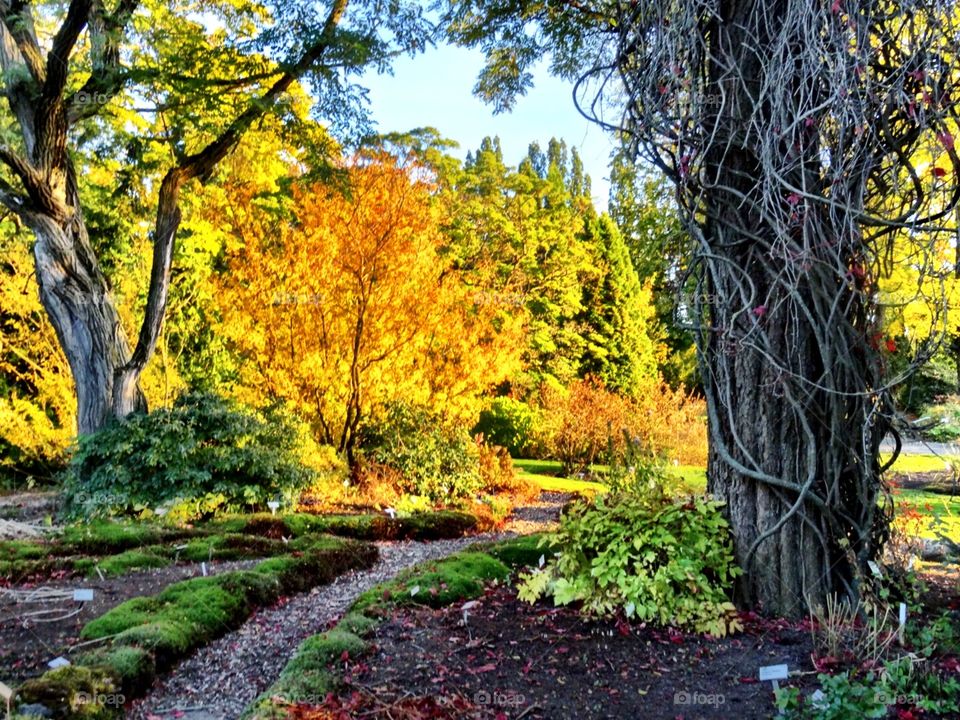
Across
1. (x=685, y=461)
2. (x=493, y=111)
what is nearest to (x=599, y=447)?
(x=685, y=461)

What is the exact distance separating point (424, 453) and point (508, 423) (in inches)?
219

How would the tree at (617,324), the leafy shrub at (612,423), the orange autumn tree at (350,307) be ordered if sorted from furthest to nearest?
the tree at (617,324) → the leafy shrub at (612,423) → the orange autumn tree at (350,307)

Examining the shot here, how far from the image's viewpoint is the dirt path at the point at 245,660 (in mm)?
2973

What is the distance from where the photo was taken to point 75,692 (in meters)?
2.63

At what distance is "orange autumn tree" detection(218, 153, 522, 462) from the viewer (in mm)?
9000

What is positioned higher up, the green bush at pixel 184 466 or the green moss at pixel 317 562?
the green bush at pixel 184 466

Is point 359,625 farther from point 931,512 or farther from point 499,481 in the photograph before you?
point 499,481

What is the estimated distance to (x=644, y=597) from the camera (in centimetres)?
308

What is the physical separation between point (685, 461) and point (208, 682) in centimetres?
1201

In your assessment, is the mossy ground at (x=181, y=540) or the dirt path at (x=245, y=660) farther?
the mossy ground at (x=181, y=540)

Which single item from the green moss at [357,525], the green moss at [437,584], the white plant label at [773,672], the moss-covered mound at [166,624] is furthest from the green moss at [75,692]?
the green moss at [357,525]

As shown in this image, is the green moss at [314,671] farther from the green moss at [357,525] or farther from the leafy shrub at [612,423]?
the leafy shrub at [612,423]

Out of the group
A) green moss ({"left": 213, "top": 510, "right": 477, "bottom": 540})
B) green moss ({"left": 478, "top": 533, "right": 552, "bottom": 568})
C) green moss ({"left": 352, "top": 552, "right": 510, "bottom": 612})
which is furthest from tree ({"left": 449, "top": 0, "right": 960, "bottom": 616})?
green moss ({"left": 213, "top": 510, "right": 477, "bottom": 540})

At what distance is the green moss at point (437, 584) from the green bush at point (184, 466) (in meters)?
3.85
